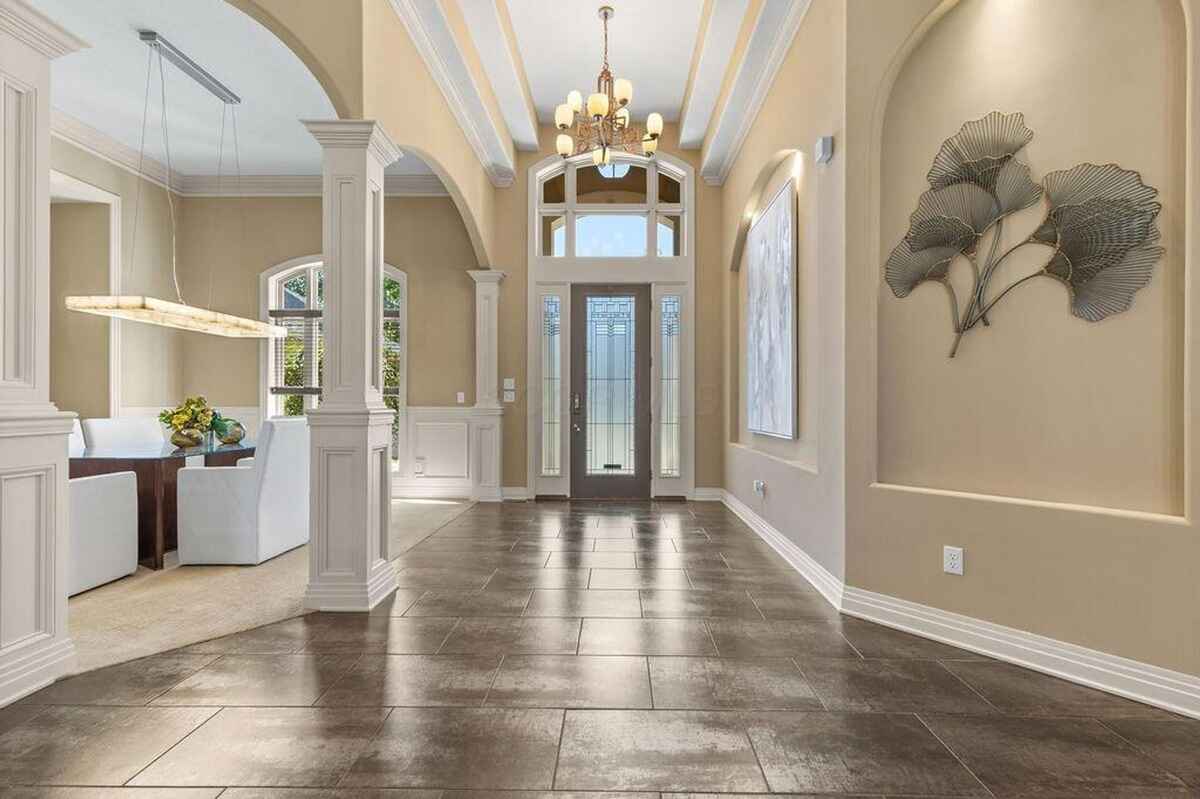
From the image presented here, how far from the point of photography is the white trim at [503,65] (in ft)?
16.0

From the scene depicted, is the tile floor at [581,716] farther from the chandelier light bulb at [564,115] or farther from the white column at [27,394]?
the chandelier light bulb at [564,115]

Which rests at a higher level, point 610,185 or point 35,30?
point 610,185

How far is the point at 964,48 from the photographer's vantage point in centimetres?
322

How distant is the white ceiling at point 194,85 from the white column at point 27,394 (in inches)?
101

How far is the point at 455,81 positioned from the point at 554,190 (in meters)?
2.66

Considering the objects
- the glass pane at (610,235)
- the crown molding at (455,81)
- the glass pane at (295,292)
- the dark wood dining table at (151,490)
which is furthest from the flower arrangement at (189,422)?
the glass pane at (610,235)

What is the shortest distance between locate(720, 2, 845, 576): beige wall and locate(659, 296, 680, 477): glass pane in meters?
1.53

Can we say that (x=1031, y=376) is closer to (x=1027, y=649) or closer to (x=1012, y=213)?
(x=1012, y=213)

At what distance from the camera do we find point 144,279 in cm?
760

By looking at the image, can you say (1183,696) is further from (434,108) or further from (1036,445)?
(434,108)

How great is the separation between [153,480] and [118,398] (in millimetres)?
3482

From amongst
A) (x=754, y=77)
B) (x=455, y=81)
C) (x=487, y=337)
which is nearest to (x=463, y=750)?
(x=455, y=81)

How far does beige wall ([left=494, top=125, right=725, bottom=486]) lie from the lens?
24.9 feet

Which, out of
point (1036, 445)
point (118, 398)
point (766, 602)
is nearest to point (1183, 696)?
point (1036, 445)
